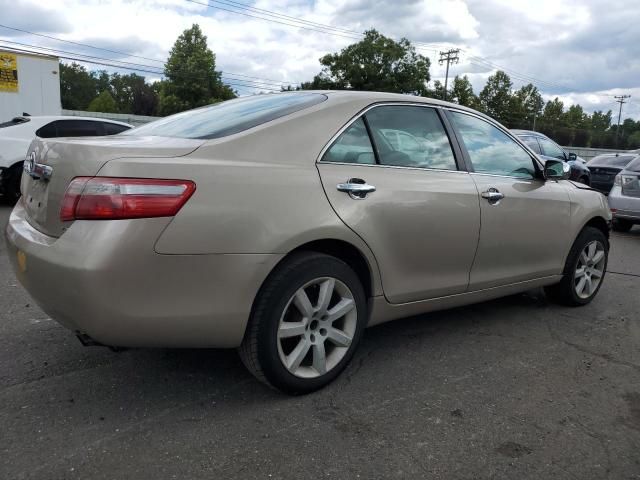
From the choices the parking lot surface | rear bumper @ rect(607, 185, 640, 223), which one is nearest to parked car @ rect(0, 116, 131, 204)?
the parking lot surface

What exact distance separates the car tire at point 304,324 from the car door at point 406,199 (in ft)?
0.85

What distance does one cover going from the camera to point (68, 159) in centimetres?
250

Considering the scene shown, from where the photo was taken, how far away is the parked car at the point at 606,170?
508 inches

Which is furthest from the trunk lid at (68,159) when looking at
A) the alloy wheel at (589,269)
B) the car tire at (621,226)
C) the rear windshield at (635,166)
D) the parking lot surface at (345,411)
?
the car tire at (621,226)

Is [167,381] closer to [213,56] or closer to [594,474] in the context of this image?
[594,474]

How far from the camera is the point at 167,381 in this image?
3.04 metres

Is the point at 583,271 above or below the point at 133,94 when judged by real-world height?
below

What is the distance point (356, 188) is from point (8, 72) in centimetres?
1570

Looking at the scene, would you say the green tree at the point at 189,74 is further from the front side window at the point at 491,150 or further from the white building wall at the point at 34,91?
the front side window at the point at 491,150

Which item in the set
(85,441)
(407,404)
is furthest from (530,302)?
(85,441)

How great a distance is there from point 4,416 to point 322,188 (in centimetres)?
185

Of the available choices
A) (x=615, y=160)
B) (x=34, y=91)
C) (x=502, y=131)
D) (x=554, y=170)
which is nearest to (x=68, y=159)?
(x=502, y=131)

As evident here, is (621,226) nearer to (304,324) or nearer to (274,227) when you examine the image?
(304,324)

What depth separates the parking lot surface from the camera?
2.34 metres
